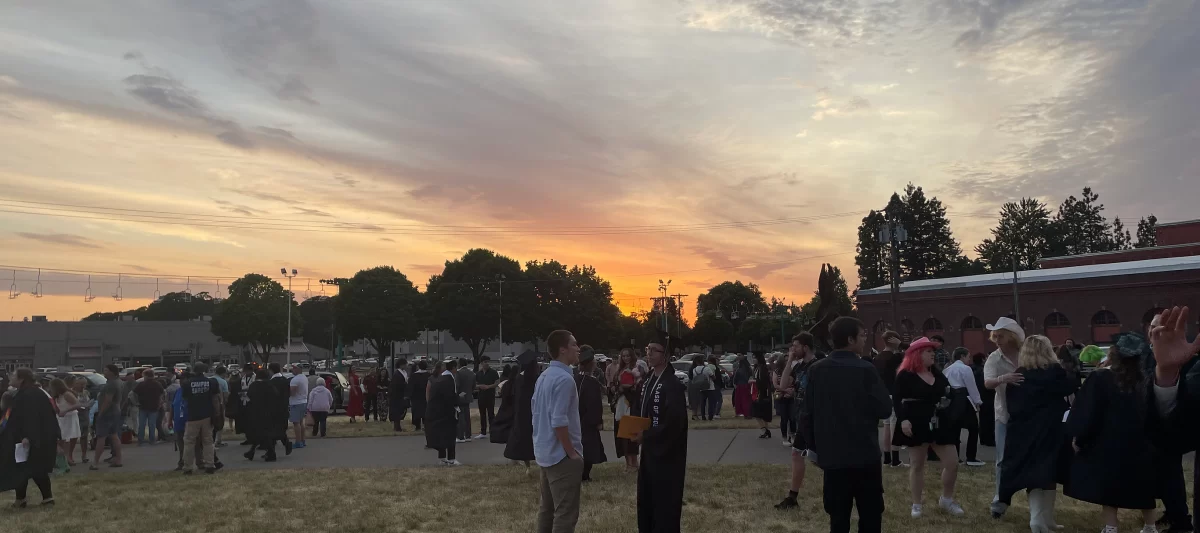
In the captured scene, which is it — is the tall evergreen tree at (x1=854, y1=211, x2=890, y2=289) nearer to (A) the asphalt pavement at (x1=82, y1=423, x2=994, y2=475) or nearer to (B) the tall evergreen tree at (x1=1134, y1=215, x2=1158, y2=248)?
(B) the tall evergreen tree at (x1=1134, y1=215, x2=1158, y2=248)

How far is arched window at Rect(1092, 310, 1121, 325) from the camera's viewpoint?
4862cm

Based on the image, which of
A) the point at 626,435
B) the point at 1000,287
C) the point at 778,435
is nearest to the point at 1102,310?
the point at 1000,287

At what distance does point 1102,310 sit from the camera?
1924 inches

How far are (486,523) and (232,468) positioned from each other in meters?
7.61

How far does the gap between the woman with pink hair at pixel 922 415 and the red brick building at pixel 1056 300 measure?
1533 inches

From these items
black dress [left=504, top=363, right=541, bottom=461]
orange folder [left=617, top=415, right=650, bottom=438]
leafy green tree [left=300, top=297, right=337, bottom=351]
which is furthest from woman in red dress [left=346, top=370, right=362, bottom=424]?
leafy green tree [left=300, top=297, right=337, bottom=351]

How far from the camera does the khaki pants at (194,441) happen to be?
516 inches

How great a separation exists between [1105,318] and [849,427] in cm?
5250

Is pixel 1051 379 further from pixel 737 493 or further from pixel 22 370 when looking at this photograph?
pixel 22 370

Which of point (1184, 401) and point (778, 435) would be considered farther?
point (778, 435)

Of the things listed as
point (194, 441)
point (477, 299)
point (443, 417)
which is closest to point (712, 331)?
point (477, 299)

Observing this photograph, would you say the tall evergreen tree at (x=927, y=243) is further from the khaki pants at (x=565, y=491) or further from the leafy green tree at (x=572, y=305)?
the khaki pants at (x=565, y=491)

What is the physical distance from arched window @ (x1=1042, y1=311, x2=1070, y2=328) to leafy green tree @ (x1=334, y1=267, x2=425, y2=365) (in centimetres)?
4993

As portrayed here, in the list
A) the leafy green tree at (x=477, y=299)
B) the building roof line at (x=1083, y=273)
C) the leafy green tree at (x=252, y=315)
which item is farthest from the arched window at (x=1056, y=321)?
the leafy green tree at (x=252, y=315)
